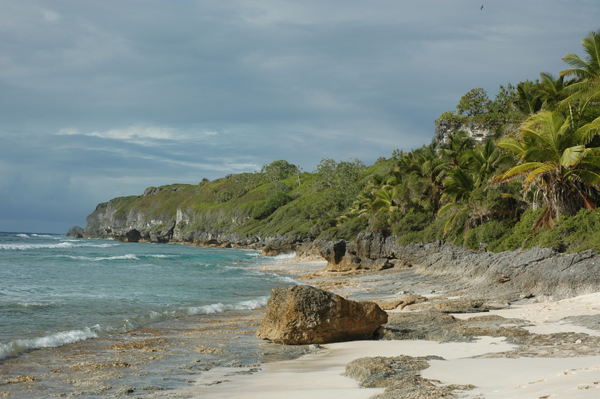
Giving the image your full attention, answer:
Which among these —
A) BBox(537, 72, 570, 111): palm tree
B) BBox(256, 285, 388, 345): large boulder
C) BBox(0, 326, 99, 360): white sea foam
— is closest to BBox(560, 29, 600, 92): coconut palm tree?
BBox(537, 72, 570, 111): palm tree

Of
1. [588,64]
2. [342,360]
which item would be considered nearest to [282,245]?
[588,64]

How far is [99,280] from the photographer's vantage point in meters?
26.6

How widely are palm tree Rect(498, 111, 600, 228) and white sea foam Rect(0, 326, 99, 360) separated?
15.8 metres

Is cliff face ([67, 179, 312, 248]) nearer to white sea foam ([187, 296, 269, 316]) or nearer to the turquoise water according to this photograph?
the turquoise water

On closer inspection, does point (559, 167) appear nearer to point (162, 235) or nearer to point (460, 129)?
point (460, 129)

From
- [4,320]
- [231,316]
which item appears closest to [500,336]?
[231,316]

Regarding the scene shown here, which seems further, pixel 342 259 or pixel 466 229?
pixel 342 259

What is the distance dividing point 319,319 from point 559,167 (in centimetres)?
1231

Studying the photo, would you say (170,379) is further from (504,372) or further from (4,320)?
(4,320)

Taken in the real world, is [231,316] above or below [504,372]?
below

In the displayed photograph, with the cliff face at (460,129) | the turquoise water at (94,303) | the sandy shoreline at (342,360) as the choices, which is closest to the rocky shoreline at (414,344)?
the sandy shoreline at (342,360)

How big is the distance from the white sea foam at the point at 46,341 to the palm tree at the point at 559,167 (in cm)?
1583

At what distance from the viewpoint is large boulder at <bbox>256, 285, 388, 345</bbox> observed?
992cm

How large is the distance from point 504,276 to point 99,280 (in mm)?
22475
